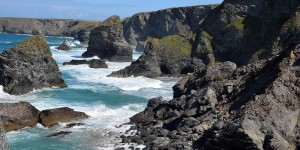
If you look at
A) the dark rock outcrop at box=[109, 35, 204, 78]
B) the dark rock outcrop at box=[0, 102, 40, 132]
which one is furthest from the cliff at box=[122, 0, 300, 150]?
the dark rock outcrop at box=[109, 35, 204, 78]

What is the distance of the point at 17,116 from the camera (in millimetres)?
39250

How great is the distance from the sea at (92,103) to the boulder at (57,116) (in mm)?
809

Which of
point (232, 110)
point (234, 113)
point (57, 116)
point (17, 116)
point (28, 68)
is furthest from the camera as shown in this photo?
point (28, 68)

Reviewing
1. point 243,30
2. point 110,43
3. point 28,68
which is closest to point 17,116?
point 28,68

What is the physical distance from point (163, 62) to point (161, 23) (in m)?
95.1

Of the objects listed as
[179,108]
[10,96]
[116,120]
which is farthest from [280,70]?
[10,96]

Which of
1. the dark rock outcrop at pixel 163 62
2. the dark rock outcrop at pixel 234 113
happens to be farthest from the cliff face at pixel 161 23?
the dark rock outcrop at pixel 234 113

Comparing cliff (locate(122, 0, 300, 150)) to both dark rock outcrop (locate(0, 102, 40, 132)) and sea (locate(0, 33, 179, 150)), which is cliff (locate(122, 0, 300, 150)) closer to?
sea (locate(0, 33, 179, 150))

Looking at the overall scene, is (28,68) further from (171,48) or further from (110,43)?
(110,43)

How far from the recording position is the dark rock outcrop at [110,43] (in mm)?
101125

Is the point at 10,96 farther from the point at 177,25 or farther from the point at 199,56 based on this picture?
the point at 177,25

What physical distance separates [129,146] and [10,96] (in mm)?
26393

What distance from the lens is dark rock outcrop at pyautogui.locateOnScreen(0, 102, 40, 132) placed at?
126ft

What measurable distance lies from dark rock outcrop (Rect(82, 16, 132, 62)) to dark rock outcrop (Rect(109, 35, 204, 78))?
20.4 meters
